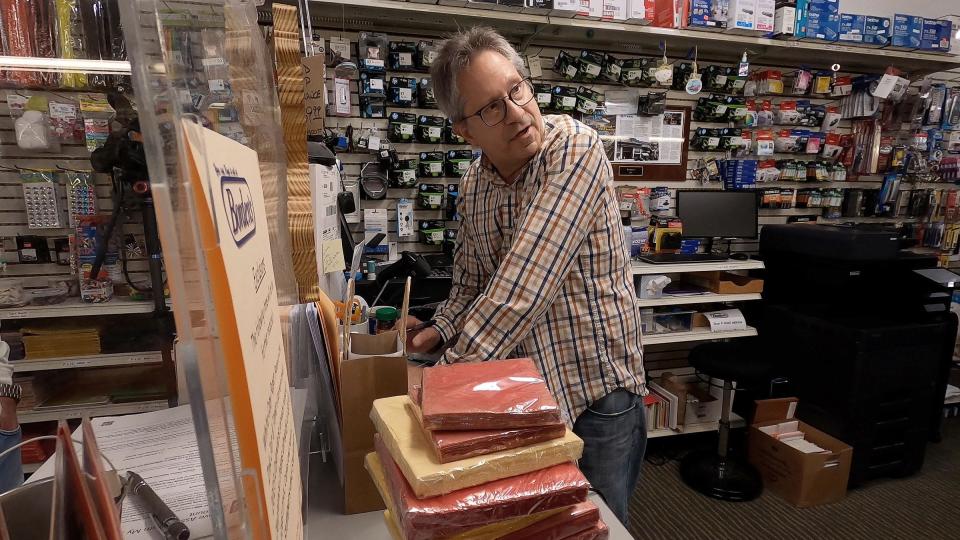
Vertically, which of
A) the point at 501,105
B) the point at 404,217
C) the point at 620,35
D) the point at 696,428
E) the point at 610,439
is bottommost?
the point at 696,428

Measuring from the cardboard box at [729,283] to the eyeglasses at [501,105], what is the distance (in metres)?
2.33

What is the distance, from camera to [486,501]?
1.96 ft

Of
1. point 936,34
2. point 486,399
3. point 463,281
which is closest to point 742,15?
point 936,34

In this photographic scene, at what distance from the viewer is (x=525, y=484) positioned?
0.62 metres

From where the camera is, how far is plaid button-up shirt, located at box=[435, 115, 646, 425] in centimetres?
103

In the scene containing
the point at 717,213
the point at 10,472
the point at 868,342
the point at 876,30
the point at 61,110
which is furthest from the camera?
the point at 717,213

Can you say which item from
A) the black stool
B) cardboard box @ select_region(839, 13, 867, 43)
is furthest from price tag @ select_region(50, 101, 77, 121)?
cardboard box @ select_region(839, 13, 867, 43)

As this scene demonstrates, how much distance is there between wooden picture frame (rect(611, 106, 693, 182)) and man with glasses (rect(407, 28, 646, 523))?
2.25 metres

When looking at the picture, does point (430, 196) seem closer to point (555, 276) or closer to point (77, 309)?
point (77, 309)

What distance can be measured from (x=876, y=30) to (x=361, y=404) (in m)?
4.13

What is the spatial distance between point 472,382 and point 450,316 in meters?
0.63

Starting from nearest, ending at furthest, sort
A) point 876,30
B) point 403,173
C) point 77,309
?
point 77,309 → point 403,173 → point 876,30

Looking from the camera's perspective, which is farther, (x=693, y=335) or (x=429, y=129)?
(x=693, y=335)

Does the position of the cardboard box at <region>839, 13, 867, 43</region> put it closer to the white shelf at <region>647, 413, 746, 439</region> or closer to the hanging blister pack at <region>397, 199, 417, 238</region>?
the white shelf at <region>647, 413, 746, 439</region>
